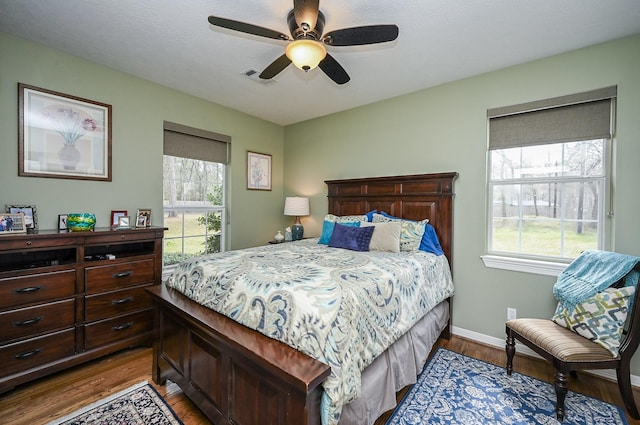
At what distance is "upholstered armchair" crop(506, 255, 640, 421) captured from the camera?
175cm

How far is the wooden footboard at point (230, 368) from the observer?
46.3 inches

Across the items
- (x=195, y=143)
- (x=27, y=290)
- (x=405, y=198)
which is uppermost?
(x=195, y=143)

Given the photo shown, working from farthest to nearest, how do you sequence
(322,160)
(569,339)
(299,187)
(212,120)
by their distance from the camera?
(299,187), (322,160), (212,120), (569,339)

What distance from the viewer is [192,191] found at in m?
3.57

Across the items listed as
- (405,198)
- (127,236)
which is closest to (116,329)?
(127,236)

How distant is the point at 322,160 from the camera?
4164 mm

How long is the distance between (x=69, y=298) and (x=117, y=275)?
0.35m

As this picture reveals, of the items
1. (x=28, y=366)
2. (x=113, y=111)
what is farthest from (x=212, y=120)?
(x=28, y=366)

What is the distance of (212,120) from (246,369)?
3.19 meters

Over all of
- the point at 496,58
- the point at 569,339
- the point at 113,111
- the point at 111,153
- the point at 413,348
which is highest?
the point at 496,58

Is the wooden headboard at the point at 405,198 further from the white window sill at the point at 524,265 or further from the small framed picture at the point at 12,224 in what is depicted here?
the small framed picture at the point at 12,224

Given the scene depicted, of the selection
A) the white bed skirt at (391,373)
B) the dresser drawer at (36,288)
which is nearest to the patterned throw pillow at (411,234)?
the white bed skirt at (391,373)

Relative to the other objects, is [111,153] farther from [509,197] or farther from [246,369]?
[509,197]

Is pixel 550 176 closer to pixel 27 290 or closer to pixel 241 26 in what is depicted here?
pixel 241 26
